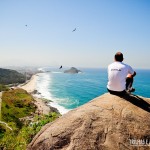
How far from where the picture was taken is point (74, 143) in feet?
21.6

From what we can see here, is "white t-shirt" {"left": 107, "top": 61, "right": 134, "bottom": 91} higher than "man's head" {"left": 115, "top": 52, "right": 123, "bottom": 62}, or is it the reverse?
"man's head" {"left": 115, "top": 52, "right": 123, "bottom": 62}

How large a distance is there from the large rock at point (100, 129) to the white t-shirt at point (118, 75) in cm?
73

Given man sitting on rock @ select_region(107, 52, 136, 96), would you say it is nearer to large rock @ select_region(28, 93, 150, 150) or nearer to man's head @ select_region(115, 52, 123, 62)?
man's head @ select_region(115, 52, 123, 62)

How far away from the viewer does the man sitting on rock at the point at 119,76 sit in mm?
8406

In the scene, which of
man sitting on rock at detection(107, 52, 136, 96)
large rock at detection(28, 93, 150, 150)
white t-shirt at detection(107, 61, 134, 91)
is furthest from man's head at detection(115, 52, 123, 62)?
large rock at detection(28, 93, 150, 150)

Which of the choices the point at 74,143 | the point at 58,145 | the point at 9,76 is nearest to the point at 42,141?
the point at 58,145

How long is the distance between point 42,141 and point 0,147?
24.2 feet

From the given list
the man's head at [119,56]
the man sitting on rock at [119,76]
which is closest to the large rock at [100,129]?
the man sitting on rock at [119,76]

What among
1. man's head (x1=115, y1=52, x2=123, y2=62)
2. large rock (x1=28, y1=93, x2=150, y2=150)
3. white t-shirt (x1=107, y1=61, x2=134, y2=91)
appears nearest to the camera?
large rock (x1=28, y1=93, x2=150, y2=150)

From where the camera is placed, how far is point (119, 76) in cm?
840

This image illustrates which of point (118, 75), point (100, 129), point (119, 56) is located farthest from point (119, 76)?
point (100, 129)

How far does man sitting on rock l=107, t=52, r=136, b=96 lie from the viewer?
8406mm

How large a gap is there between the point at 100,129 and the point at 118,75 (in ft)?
7.94

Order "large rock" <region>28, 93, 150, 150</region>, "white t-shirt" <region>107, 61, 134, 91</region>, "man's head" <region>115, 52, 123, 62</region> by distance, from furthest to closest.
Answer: "man's head" <region>115, 52, 123, 62</region> → "white t-shirt" <region>107, 61, 134, 91</region> → "large rock" <region>28, 93, 150, 150</region>
